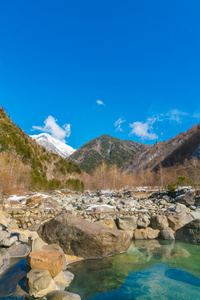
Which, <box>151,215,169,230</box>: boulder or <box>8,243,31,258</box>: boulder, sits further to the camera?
<box>151,215,169,230</box>: boulder

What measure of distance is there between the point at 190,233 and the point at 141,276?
5.43m

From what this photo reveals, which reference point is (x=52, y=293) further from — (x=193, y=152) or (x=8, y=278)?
(x=193, y=152)

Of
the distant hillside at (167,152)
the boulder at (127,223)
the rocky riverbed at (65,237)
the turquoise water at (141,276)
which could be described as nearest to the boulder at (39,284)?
the rocky riverbed at (65,237)

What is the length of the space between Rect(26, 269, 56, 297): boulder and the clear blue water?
1.59 feet

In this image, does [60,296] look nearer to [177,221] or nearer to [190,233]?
[190,233]

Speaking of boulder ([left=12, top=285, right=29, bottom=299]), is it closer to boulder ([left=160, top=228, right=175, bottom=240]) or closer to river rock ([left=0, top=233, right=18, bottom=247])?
river rock ([left=0, top=233, right=18, bottom=247])

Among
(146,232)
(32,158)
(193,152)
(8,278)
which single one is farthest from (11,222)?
(193,152)

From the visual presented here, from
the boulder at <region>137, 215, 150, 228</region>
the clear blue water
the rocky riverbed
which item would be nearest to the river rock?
the rocky riverbed

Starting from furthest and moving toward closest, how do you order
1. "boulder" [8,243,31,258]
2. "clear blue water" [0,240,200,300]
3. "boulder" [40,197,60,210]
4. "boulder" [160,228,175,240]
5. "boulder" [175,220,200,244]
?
"boulder" [40,197,60,210] < "boulder" [160,228,175,240] < "boulder" [175,220,200,244] < "boulder" [8,243,31,258] < "clear blue water" [0,240,200,300]

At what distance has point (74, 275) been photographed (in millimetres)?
5828

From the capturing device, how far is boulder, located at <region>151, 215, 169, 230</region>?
10859 mm

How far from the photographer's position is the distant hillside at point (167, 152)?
259 ft

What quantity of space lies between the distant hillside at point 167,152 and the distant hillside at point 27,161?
4522 centimetres

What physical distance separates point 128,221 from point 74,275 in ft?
19.0
